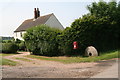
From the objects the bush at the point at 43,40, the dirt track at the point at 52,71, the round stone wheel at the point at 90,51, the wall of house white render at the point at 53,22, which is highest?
the wall of house white render at the point at 53,22

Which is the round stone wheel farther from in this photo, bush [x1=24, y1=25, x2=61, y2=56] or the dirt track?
the dirt track

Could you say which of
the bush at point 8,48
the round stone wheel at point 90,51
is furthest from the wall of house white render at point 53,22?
the round stone wheel at point 90,51

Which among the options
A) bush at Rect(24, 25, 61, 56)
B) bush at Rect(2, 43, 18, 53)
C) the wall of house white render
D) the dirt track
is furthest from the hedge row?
the dirt track

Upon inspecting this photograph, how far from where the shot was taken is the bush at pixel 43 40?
1833 centimetres

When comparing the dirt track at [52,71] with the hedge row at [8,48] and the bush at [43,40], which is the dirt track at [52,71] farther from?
the hedge row at [8,48]

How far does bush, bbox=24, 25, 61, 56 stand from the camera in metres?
18.3

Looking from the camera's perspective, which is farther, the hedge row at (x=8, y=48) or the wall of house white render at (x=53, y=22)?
the wall of house white render at (x=53, y=22)

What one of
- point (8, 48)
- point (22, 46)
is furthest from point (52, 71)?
point (22, 46)

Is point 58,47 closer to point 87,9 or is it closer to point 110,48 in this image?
point 110,48

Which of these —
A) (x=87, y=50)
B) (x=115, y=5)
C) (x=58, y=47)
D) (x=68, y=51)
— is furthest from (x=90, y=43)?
(x=115, y=5)

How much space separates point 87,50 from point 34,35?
789cm

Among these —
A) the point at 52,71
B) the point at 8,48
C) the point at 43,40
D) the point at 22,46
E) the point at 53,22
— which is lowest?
the point at 52,71

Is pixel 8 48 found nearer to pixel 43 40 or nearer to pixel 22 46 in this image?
pixel 22 46

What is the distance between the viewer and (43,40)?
19234mm
